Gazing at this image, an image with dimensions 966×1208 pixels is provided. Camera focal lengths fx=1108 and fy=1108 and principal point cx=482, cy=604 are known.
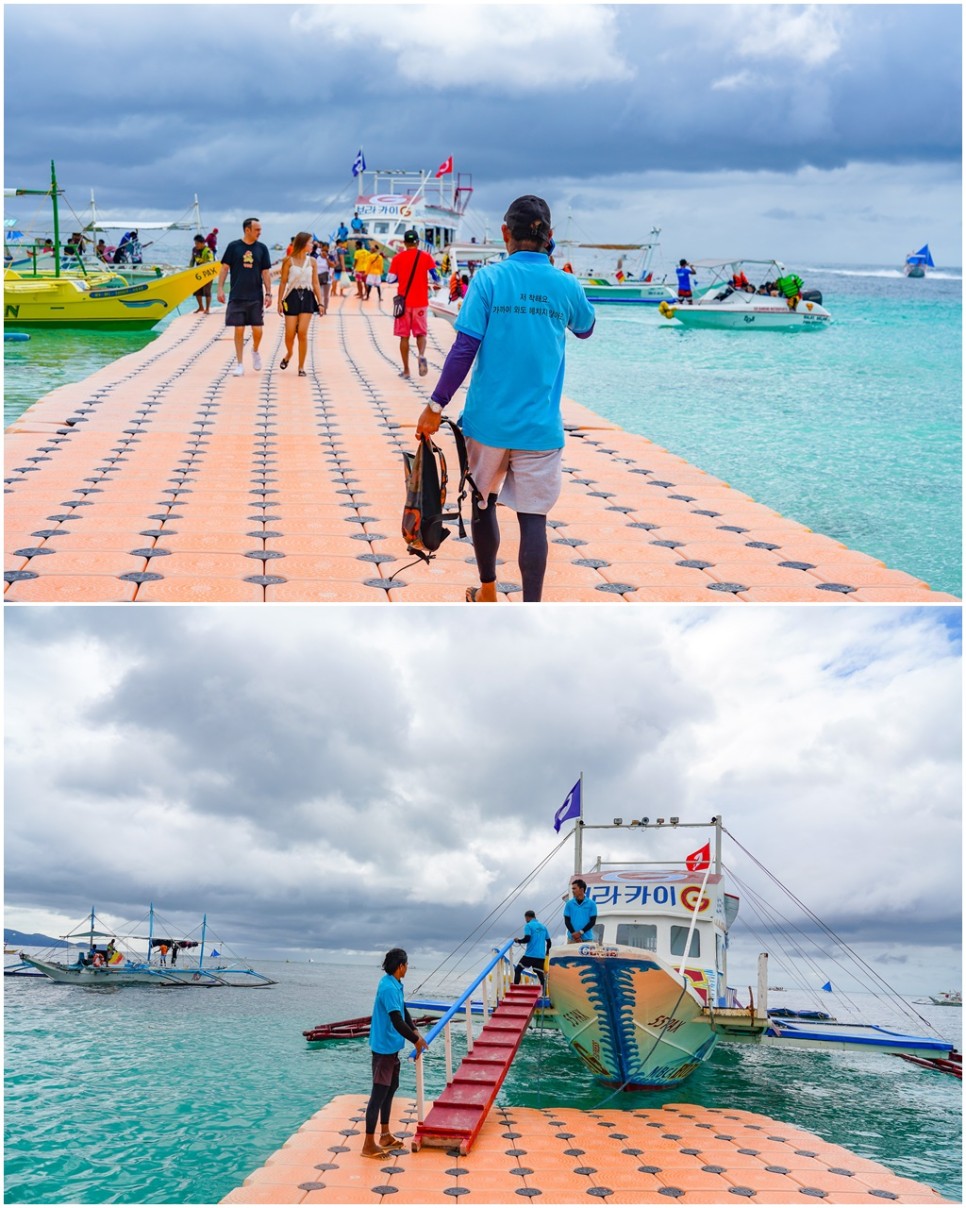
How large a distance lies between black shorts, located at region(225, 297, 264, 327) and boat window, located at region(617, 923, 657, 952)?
8.03 meters

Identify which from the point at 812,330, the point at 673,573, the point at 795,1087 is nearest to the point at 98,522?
the point at 673,573

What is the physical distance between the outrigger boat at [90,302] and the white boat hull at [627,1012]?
20.1 meters

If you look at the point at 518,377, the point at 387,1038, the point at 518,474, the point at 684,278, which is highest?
the point at 684,278

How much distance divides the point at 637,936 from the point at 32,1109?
5.24 metres

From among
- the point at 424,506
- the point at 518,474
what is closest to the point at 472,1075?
the point at 424,506

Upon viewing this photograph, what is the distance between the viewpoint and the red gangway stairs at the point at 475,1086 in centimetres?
603

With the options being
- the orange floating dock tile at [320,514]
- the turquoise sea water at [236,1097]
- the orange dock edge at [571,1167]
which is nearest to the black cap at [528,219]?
the orange floating dock tile at [320,514]

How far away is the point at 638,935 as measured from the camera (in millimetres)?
10266

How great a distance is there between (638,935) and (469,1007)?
3.36 metres

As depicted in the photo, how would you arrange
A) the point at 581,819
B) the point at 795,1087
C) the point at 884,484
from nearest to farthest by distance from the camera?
1. the point at 795,1087
2. the point at 581,819
3. the point at 884,484

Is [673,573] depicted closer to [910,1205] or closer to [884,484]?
[910,1205]

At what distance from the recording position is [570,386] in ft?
67.4

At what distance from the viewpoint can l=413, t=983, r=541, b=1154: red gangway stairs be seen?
19.8ft

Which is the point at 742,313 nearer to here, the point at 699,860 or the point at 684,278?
the point at 684,278
